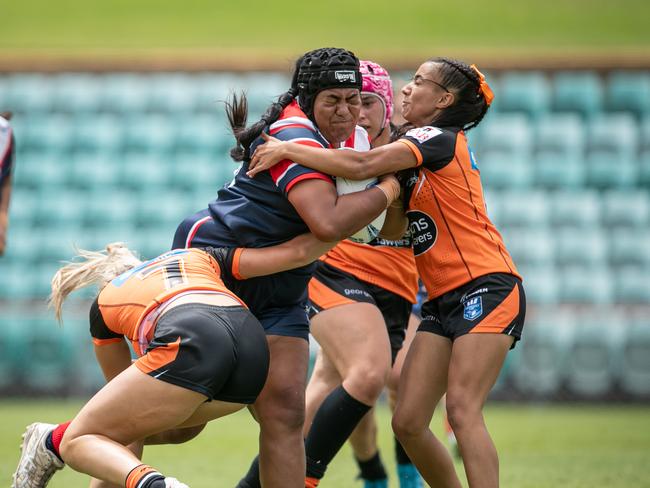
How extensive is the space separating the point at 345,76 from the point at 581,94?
319 inches

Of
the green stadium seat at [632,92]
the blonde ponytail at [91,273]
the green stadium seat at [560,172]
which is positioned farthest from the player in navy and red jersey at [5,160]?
the green stadium seat at [632,92]

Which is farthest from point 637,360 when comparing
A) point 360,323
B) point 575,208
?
point 360,323

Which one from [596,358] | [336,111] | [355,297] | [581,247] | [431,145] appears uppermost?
[336,111]

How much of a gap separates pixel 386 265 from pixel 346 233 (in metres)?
1.45

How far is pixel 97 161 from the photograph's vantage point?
11.9m

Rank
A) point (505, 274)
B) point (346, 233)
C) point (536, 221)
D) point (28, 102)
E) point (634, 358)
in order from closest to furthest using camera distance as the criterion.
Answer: point (346, 233) < point (505, 274) < point (634, 358) < point (536, 221) < point (28, 102)

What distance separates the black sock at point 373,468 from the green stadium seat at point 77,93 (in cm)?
761

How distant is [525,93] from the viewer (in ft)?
38.4

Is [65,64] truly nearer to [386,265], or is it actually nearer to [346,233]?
[386,265]

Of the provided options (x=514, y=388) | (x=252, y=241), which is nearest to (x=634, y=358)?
(x=514, y=388)

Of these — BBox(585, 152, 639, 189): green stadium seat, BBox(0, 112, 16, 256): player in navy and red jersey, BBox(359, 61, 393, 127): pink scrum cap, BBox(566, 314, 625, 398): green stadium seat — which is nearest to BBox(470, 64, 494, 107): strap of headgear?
BBox(359, 61, 393, 127): pink scrum cap

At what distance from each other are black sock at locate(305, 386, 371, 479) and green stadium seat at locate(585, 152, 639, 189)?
7416 millimetres

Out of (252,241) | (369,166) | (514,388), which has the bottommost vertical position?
(514,388)

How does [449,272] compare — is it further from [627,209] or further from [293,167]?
[627,209]
